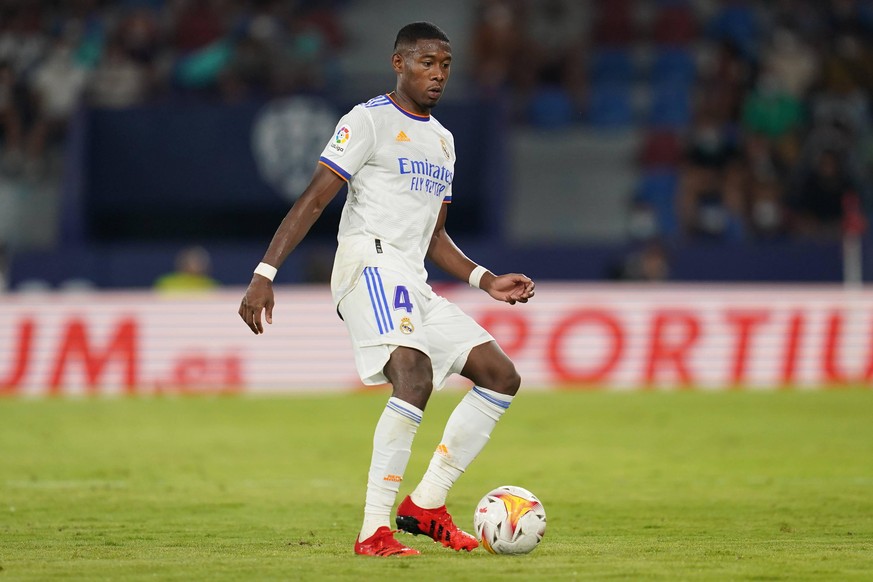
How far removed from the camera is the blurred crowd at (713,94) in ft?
66.3

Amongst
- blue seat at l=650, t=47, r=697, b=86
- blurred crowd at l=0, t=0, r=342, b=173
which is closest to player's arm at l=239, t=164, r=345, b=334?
blurred crowd at l=0, t=0, r=342, b=173

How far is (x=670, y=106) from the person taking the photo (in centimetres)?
2234

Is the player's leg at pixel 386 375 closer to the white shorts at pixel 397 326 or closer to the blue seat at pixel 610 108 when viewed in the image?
the white shorts at pixel 397 326

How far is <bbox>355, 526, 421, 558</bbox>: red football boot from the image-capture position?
6129mm

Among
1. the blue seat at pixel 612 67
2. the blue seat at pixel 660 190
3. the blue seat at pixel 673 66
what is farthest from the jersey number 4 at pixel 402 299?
the blue seat at pixel 612 67

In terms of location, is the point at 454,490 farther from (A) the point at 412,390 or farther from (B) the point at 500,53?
(B) the point at 500,53

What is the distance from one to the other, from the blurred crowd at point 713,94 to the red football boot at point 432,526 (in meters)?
12.8

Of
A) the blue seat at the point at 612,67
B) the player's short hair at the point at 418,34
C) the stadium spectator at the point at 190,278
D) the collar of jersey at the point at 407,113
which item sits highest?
the blue seat at the point at 612,67

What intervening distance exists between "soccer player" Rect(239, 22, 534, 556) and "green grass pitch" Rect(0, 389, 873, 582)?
0.36m

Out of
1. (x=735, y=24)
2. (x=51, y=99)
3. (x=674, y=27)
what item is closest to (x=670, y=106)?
(x=674, y=27)

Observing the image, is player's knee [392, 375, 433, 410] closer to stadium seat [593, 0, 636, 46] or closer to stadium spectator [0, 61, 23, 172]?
stadium spectator [0, 61, 23, 172]

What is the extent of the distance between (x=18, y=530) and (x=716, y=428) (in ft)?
25.2

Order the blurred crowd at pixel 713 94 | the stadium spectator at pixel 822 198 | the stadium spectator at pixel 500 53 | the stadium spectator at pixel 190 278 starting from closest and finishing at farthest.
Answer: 1. the stadium spectator at pixel 190 278
2. the stadium spectator at pixel 822 198
3. the blurred crowd at pixel 713 94
4. the stadium spectator at pixel 500 53

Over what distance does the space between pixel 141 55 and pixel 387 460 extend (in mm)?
17336
